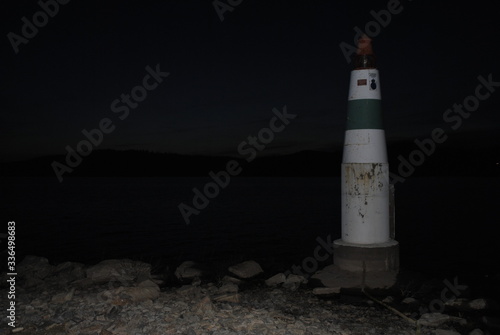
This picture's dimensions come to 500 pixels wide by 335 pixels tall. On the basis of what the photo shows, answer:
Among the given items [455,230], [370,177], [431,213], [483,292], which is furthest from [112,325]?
[431,213]

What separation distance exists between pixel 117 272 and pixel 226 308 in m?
4.37

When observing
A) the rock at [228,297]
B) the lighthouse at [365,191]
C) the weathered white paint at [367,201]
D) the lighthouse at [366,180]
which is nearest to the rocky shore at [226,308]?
the rock at [228,297]

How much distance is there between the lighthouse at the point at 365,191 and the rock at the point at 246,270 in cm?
263

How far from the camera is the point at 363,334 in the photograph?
7.67 metres

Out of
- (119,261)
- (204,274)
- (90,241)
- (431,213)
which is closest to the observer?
(119,261)

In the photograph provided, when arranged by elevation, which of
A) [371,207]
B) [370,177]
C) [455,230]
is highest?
[370,177]

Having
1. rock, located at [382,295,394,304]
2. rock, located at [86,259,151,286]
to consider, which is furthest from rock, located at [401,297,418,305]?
rock, located at [86,259,151,286]

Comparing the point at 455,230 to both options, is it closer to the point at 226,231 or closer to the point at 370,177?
the point at 226,231

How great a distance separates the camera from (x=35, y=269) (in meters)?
13.1

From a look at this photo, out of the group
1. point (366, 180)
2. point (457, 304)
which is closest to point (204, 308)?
point (366, 180)

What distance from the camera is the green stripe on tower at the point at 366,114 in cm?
1130

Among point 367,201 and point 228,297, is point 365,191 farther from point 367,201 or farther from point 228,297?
point 228,297

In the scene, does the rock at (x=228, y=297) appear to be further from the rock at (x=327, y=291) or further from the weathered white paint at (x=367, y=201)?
the weathered white paint at (x=367, y=201)

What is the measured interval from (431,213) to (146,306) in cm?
3975
